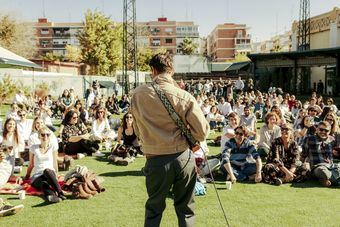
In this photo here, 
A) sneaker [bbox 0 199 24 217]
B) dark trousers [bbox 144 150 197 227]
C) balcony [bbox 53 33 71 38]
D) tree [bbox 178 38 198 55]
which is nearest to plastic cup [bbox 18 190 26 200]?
sneaker [bbox 0 199 24 217]

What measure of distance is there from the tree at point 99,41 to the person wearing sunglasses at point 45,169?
4211 cm

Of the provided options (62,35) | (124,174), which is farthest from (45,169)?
(62,35)

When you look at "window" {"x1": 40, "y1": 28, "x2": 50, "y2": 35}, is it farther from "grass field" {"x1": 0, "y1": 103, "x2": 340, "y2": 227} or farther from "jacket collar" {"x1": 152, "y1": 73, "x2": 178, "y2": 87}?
"jacket collar" {"x1": 152, "y1": 73, "x2": 178, "y2": 87}

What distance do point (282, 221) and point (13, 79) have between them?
2510 cm

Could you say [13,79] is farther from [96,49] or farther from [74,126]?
[96,49]

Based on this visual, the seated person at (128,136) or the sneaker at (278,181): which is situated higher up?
the seated person at (128,136)

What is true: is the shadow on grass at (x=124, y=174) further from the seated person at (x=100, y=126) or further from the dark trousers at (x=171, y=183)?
the dark trousers at (x=171, y=183)

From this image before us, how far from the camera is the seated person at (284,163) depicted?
7023 mm

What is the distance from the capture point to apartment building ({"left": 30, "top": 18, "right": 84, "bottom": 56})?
318 ft

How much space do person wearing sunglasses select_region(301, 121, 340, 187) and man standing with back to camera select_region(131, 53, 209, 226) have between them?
442cm

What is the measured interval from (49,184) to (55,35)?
321ft

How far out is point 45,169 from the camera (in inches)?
241

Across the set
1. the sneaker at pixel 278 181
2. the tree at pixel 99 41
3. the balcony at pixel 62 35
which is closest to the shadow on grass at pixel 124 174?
the sneaker at pixel 278 181

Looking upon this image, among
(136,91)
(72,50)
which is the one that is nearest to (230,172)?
(136,91)
